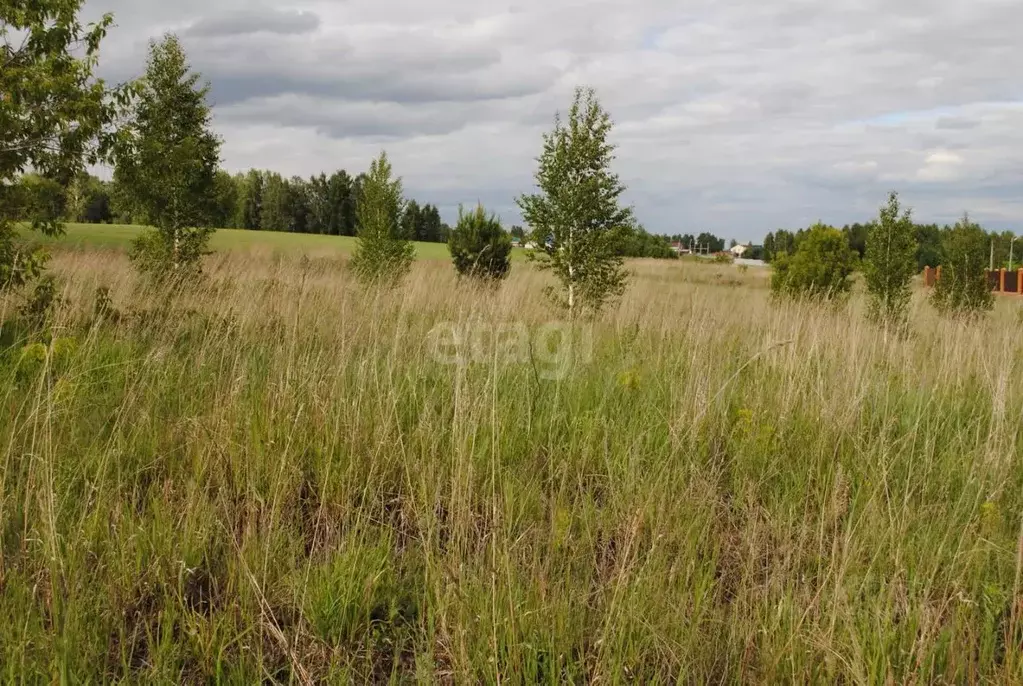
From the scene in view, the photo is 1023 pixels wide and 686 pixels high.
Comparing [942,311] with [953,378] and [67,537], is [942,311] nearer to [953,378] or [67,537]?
[953,378]

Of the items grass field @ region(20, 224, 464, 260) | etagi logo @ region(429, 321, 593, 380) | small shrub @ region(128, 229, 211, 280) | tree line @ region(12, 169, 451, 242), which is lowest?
etagi logo @ region(429, 321, 593, 380)

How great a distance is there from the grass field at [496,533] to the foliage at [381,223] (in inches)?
442

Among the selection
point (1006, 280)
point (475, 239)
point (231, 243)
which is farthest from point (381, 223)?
point (1006, 280)

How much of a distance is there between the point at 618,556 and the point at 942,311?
11578 millimetres

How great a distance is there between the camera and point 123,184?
5.49 metres

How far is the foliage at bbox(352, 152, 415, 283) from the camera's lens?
15562 mm

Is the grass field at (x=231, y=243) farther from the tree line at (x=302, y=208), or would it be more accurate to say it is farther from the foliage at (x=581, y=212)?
the foliage at (x=581, y=212)

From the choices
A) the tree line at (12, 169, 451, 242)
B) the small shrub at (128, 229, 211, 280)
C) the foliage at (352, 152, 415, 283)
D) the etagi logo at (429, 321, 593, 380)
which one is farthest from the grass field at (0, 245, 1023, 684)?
the tree line at (12, 169, 451, 242)

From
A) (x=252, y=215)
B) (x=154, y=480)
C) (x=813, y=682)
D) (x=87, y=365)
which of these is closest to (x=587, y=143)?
(x=87, y=365)

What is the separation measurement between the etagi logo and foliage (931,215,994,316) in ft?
29.9

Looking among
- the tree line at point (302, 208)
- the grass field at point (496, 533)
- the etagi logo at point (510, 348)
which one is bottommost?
the grass field at point (496, 533)

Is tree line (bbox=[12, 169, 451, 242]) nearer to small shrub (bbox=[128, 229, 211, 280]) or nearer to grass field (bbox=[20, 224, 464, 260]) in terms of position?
grass field (bbox=[20, 224, 464, 260])

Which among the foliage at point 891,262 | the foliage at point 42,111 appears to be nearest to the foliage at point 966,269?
the foliage at point 891,262

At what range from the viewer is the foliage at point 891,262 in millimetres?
9703
